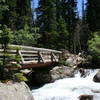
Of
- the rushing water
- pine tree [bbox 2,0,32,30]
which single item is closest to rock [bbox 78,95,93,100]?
the rushing water

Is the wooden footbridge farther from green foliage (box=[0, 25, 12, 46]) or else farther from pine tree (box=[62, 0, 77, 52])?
pine tree (box=[62, 0, 77, 52])

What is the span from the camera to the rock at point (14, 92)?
882 cm

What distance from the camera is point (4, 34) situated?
11.2 meters

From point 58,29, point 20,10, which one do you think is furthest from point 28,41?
point 20,10

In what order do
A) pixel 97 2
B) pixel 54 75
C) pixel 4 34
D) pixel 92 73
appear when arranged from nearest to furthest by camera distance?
pixel 4 34, pixel 54 75, pixel 92 73, pixel 97 2

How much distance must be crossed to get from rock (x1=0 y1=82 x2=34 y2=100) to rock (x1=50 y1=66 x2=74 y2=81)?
359 inches

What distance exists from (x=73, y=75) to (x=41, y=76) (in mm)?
2544

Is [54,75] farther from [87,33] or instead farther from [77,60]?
[87,33]

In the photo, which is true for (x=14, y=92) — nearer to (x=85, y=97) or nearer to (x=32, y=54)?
(x=85, y=97)

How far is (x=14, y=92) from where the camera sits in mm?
9195

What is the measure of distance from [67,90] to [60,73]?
3606 mm

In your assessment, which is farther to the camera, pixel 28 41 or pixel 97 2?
pixel 97 2

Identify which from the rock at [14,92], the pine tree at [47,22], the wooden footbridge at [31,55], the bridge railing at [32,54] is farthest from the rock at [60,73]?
the pine tree at [47,22]

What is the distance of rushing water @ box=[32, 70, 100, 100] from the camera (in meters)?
14.2
